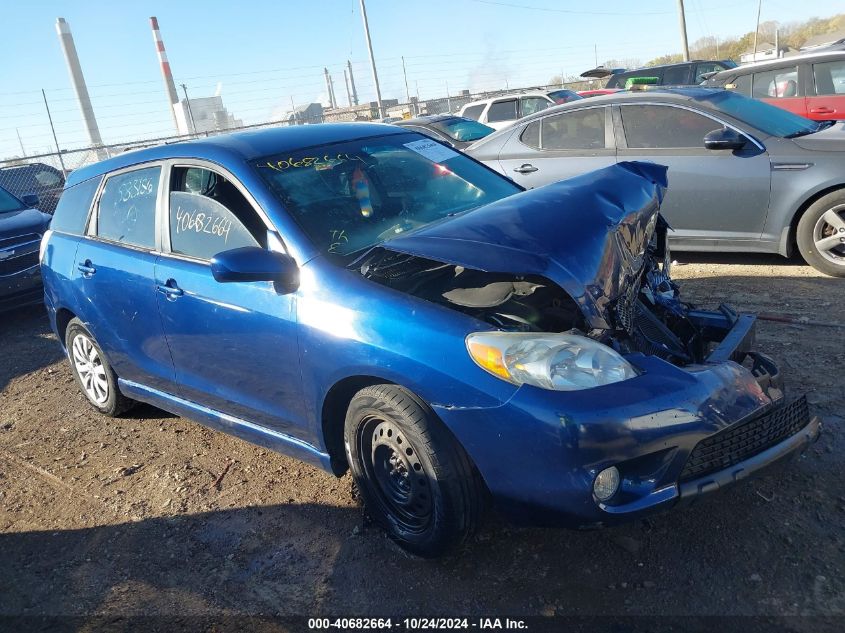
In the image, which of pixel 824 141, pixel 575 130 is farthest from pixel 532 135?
pixel 824 141

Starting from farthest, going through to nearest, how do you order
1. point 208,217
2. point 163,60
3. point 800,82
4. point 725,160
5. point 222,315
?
point 163,60
point 800,82
point 725,160
point 208,217
point 222,315

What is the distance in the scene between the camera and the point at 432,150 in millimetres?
4109

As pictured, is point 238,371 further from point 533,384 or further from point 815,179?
point 815,179

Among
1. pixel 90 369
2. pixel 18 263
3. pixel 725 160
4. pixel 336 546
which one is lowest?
pixel 336 546

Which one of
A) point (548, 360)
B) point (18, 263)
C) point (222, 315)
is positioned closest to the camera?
point (548, 360)

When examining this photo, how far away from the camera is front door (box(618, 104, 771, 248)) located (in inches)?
228

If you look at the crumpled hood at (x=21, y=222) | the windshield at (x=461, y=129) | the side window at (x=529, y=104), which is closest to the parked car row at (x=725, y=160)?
the windshield at (x=461, y=129)

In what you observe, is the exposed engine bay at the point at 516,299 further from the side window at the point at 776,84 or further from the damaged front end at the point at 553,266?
the side window at the point at 776,84

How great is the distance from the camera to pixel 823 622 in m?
2.29

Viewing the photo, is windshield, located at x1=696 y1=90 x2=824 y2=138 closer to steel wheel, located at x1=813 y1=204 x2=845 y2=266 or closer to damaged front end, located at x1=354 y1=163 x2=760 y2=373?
steel wheel, located at x1=813 y1=204 x2=845 y2=266

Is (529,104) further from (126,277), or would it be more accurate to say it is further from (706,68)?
(126,277)

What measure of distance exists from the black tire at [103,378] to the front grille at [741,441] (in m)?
3.65

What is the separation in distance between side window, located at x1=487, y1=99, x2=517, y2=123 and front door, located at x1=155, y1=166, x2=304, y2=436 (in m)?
13.0

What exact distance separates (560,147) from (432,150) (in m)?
3.10
